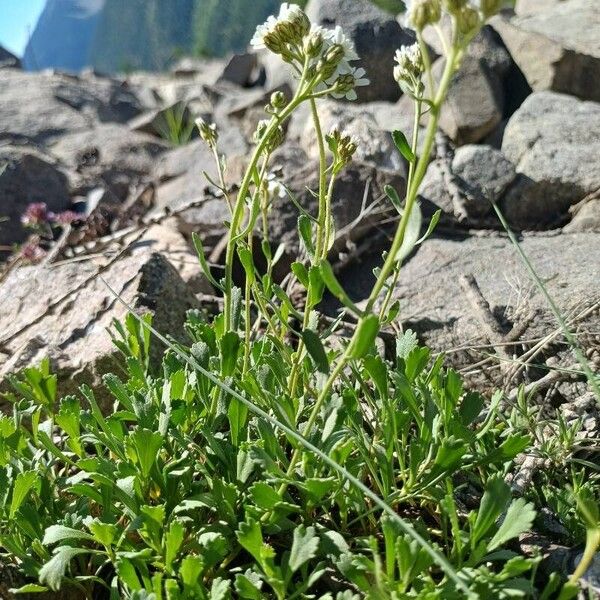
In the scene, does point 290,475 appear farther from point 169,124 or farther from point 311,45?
point 169,124

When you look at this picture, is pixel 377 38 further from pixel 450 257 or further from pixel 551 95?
pixel 450 257

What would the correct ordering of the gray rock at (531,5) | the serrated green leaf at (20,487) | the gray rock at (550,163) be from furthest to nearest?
the gray rock at (531,5) < the gray rock at (550,163) < the serrated green leaf at (20,487)

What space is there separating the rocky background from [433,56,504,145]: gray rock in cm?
1

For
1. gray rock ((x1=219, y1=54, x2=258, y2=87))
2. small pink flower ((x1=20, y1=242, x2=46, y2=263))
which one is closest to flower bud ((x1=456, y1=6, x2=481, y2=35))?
small pink flower ((x1=20, y1=242, x2=46, y2=263))

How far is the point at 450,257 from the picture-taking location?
3105mm

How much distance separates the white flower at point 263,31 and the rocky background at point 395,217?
668 millimetres

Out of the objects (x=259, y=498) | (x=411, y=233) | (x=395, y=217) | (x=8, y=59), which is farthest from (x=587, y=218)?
(x=8, y=59)

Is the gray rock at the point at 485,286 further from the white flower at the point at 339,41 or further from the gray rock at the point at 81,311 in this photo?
the white flower at the point at 339,41

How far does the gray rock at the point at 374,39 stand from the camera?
16.9 feet

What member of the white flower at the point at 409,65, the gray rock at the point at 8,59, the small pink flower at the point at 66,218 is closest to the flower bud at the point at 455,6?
the white flower at the point at 409,65

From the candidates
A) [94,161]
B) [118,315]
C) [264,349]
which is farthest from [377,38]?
[264,349]

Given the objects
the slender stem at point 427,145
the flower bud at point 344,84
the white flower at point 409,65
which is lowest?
the slender stem at point 427,145

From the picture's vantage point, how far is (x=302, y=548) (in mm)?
1293

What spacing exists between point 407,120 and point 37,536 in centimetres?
371
